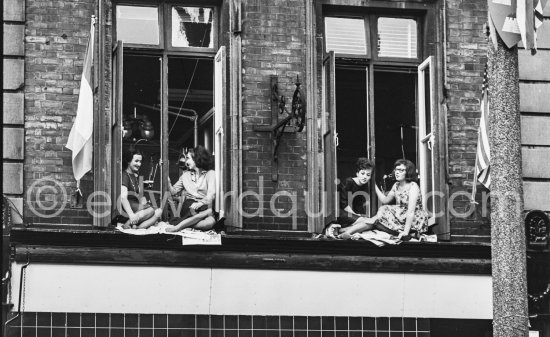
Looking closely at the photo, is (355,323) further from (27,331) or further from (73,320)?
(27,331)

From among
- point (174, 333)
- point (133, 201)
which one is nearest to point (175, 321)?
point (174, 333)

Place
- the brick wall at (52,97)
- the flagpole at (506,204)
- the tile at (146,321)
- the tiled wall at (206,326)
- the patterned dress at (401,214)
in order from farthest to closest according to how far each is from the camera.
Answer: the patterned dress at (401,214)
the brick wall at (52,97)
the tile at (146,321)
the tiled wall at (206,326)
the flagpole at (506,204)

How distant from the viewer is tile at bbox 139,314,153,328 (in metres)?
13.1

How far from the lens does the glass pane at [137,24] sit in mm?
13914

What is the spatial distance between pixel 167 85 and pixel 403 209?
10.7 feet

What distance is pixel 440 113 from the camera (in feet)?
46.8

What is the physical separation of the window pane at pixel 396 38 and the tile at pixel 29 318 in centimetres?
544

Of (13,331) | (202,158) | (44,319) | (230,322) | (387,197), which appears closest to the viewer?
(13,331)

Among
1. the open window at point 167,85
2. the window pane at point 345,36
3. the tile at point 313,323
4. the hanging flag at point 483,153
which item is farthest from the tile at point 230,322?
the window pane at point 345,36

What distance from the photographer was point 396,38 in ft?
48.3

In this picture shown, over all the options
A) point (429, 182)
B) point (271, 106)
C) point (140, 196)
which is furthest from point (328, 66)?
point (140, 196)

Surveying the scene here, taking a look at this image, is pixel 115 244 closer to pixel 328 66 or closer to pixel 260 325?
pixel 260 325

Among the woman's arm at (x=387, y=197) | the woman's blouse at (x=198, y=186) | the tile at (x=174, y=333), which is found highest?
the woman's blouse at (x=198, y=186)

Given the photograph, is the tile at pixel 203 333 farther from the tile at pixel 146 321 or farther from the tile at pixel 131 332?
→ the tile at pixel 131 332
